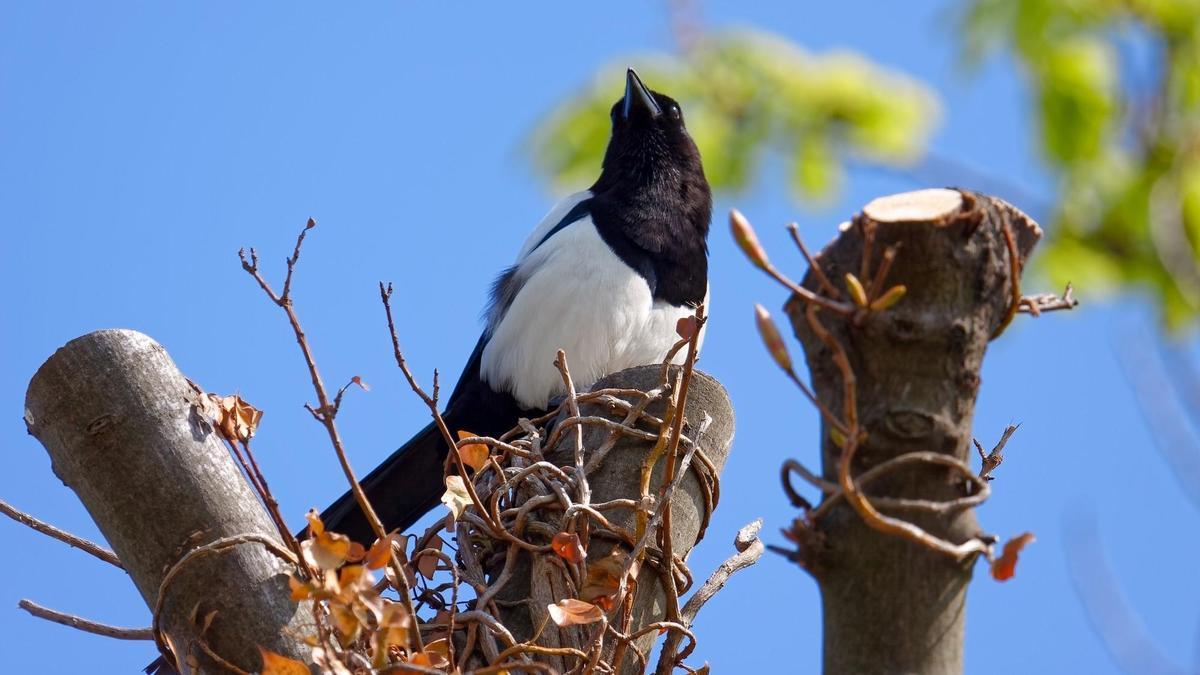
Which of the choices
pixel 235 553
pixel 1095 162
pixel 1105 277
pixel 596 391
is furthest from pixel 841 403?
pixel 596 391

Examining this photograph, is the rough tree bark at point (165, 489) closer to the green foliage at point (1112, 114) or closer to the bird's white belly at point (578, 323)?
the green foliage at point (1112, 114)

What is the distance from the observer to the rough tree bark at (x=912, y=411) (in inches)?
45.8

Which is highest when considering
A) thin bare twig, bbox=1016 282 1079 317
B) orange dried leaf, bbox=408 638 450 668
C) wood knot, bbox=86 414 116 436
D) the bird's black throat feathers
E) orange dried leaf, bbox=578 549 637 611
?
the bird's black throat feathers

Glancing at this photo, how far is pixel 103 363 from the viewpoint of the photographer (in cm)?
179

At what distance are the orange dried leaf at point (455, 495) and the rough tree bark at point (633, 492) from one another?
0.17m

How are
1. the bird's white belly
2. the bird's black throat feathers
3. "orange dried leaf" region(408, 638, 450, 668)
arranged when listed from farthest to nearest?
the bird's black throat feathers → the bird's white belly → "orange dried leaf" region(408, 638, 450, 668)

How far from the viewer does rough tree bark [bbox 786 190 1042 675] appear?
3.82 ft

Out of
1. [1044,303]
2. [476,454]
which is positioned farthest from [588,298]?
[1044,303]

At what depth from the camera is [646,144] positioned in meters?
4.04

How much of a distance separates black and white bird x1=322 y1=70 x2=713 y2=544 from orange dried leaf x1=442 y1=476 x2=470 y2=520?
1453 millimetres

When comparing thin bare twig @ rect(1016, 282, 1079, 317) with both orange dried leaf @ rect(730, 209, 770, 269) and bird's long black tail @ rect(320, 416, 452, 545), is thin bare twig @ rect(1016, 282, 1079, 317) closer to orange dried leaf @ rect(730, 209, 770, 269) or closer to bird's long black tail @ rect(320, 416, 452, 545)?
orange dried leaf @ rect(730, 209, 770, 269)

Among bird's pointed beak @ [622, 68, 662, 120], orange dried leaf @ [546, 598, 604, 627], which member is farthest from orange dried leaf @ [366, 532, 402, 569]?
bird's pointed beak @ [622, 68, 662, 120]

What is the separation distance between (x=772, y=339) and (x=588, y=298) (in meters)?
2.40

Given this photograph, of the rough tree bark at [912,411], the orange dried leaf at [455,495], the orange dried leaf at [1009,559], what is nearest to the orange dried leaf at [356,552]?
the orange dried leaf at [455,495]
